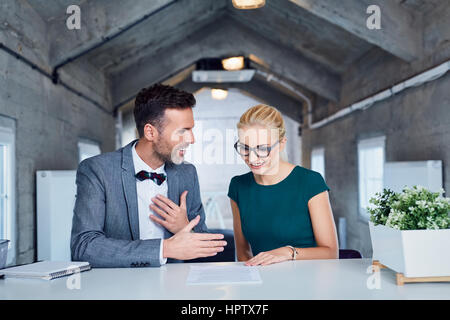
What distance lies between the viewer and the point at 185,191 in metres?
2.15

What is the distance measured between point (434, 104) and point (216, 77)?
425 cm

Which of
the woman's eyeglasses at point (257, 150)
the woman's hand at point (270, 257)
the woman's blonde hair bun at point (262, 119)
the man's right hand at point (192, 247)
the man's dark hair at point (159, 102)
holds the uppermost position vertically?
the man's dark hair at point (159, 102)

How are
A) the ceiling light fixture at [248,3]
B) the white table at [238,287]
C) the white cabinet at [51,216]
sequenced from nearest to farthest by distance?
the white table at [238,287] → the white cabinet at [51,216] → the ceiling light fixture at [248,3]

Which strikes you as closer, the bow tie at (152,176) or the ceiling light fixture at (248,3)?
the bow tie at (152,176)

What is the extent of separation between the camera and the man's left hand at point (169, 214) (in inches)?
78.8

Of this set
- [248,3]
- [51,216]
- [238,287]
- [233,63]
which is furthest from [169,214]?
[233,63]

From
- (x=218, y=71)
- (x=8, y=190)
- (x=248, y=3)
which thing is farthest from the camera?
(x=218, y=71)

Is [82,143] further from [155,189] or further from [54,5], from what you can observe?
[155,189]

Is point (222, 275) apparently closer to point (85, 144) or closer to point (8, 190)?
point (8, 190)

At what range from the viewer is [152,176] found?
2127 mm

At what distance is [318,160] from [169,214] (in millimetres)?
7026

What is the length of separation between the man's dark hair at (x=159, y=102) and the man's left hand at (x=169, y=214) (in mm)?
380

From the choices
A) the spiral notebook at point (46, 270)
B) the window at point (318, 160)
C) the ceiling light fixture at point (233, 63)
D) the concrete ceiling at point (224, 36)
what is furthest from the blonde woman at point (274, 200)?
the window at point (318, 160)

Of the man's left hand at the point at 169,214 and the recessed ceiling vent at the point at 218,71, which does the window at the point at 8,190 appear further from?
the recessed ceiling vent at the point at 218,71
